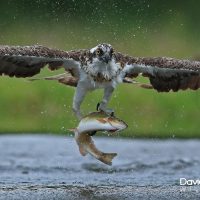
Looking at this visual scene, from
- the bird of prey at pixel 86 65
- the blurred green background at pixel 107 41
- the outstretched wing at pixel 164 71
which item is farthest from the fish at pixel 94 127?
the blurred green background at pixel 107 41

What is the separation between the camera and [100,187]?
12.5 meters

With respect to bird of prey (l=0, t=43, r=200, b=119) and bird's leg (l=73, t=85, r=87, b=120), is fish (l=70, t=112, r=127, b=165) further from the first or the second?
bird's leg (l=73, t=85, r=87, b=120)

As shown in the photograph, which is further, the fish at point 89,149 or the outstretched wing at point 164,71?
the outstretched wing at point 164,71

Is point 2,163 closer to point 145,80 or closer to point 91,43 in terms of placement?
point 145,80

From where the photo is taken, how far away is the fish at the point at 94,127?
12109mm

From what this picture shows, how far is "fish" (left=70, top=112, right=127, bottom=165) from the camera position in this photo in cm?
1211

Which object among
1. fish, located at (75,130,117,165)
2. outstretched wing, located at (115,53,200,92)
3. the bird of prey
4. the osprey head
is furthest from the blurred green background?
fish, located at (75,130,117,165)

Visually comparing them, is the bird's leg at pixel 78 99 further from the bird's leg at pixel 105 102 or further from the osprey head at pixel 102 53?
the osprey head at pixel 102 53

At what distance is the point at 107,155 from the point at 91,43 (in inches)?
440

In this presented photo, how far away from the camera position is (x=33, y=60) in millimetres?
12758

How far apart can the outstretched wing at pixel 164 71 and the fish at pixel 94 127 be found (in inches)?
41.1

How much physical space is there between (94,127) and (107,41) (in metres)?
11.0

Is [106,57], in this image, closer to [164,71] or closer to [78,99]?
[78,99]

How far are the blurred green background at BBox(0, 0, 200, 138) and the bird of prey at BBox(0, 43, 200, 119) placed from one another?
5.00 meters
